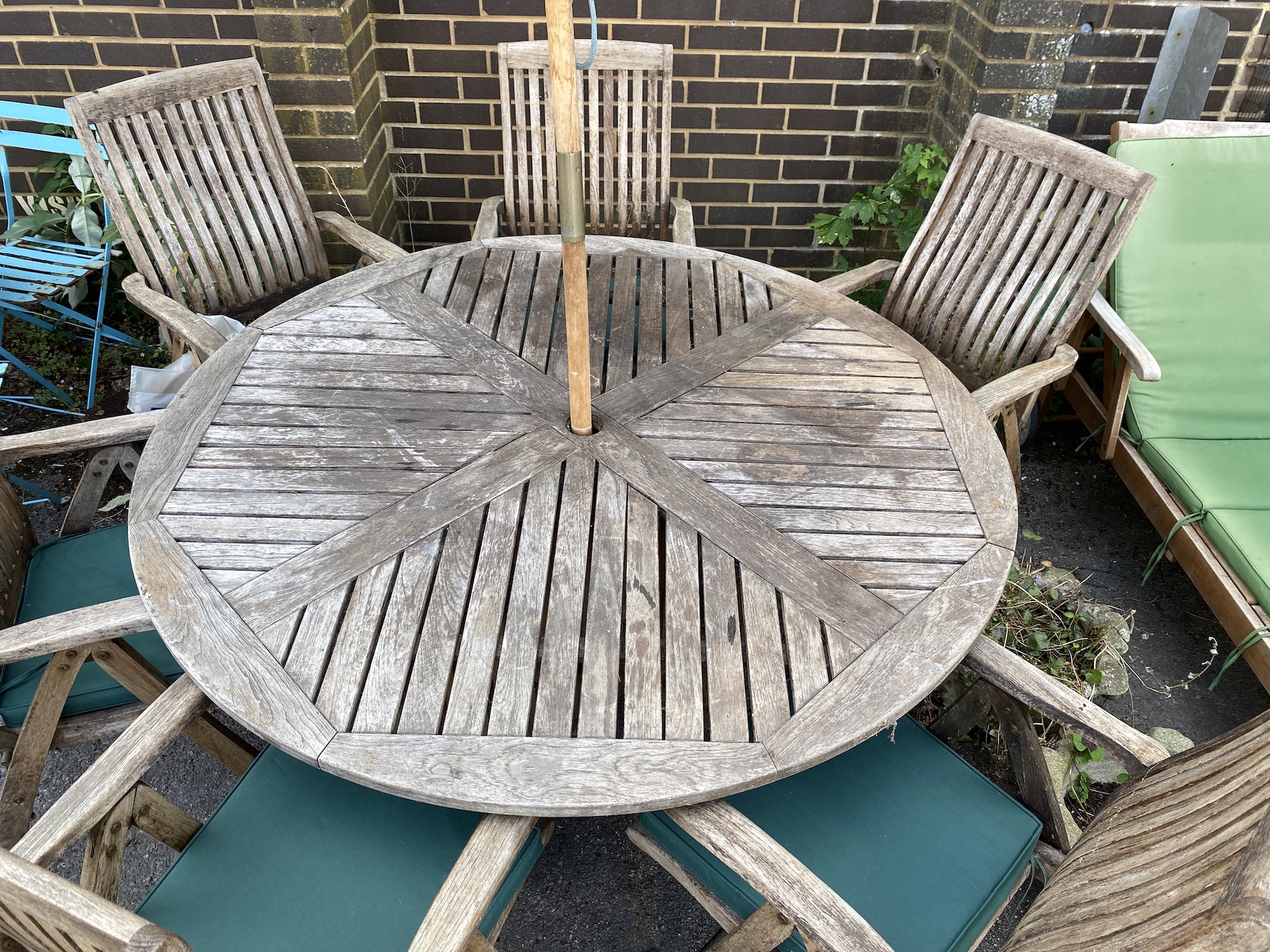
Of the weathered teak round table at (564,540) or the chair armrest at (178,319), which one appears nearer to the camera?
the weathered teak round table at (564,540)

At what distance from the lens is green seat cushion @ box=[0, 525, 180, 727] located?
169cm

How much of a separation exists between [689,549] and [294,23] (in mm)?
2461

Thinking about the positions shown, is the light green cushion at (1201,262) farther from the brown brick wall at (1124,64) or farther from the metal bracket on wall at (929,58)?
the metal bracket on wall at (929,58)

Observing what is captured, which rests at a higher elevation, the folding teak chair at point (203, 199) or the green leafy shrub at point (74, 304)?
the folding teak chair at point (203, 199)

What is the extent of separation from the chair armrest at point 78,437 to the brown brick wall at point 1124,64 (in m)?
3.39

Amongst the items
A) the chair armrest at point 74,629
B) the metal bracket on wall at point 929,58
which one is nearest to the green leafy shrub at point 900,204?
the metal bracket on wall at point 929,58

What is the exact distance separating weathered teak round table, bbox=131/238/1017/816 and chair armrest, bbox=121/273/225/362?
0.78ft

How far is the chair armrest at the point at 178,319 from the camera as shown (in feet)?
7.40

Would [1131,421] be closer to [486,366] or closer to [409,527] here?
[486,366]

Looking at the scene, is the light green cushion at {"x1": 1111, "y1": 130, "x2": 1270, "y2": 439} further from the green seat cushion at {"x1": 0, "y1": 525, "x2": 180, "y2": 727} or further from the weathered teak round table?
the green seat cushion at {"x1": 0, "y1": 525, "x2": 180, "y2": 727}

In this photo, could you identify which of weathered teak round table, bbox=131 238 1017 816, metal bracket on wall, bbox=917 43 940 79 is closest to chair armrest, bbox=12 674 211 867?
weathered teak round table, bbox=131 238 1017 816

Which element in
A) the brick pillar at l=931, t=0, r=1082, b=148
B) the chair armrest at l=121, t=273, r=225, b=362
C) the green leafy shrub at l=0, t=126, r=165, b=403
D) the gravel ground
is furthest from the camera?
the green leafy shrub at l=0, t=126, r=165, b=403

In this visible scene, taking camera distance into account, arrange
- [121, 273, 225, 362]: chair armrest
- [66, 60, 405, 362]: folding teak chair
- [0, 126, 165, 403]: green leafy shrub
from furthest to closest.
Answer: [0, 126, 165, 403]: green leafy shrub < [66, 60, 405, 362]: folding teak chair < [121, 273, 225, 362]: chair armrest

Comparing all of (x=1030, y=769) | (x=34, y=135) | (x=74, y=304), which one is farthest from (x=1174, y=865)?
(x=34, y=135)
